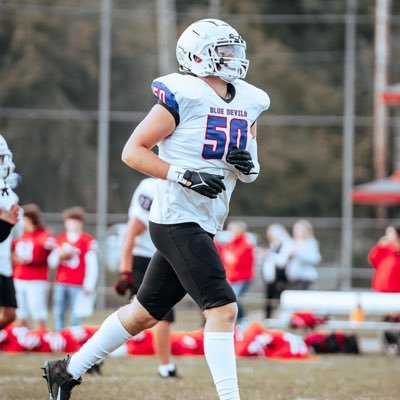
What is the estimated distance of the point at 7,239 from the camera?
24.5ft

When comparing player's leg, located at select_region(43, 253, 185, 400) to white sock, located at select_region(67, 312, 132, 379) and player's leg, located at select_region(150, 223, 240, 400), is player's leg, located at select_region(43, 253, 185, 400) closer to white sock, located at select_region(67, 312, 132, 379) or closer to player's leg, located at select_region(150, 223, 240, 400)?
white sock, located at select_region(67, 312, 132, 379)

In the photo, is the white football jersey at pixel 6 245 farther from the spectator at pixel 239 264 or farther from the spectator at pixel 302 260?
the spectator at pixel 302 260

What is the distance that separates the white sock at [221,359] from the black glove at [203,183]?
0.62 metres

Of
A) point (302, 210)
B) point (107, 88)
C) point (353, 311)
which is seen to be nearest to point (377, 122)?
point (302, 210)

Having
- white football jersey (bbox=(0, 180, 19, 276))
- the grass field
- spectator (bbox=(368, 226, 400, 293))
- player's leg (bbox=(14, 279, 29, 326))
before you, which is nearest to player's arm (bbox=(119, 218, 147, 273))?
the grass field

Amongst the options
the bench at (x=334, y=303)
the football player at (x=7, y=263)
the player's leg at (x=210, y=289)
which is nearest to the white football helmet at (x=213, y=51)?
the player's leg at (x=210, y=289)

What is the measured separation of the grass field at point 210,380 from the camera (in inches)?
288

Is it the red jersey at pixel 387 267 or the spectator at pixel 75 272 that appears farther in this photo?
the red jersey at pixel 387 267

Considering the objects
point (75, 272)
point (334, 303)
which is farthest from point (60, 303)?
point (334, 303)

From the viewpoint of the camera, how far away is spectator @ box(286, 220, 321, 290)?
55.0 feet

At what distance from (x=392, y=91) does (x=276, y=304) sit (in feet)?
23.0

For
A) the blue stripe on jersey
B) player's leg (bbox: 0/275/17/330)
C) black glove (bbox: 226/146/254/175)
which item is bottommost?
player's leg (bbox: 0/275/17/330)

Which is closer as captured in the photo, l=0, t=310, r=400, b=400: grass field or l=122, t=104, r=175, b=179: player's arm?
l=122, t=104, r=175, b=179: player's arm

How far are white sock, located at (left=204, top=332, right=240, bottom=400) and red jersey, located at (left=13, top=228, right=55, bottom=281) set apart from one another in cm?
760
